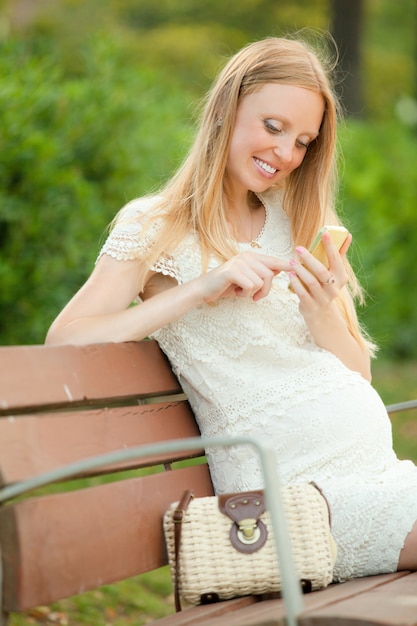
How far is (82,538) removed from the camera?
8.66ft

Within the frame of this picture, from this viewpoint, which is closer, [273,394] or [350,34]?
[273,394]

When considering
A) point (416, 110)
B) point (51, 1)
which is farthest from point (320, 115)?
point (51, 1)

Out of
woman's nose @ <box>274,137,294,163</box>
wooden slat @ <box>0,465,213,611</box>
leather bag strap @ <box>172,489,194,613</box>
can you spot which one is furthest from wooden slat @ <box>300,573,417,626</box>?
woman's nose @ <box>274,137,294,163</box>

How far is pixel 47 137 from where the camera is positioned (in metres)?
5.45

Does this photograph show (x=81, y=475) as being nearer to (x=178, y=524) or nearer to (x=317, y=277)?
(x=178, y=524)

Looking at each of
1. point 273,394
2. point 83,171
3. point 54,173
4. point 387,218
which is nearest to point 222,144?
point 273,394

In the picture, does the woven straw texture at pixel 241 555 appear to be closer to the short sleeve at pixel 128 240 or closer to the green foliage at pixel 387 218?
the short sleeve at pixel 128 240

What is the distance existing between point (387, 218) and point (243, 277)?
7.51 metres

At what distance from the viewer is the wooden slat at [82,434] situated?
8.34 ft

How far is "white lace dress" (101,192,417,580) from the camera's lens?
3.08 metres

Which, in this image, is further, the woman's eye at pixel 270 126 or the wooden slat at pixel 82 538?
the woman's eye at pixel 270 126

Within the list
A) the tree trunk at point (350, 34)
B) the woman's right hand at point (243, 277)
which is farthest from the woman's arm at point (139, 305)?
the tree trunk at point (350, 34)

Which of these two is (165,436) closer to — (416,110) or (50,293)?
(50,293)

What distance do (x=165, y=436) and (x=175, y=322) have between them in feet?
1.14
